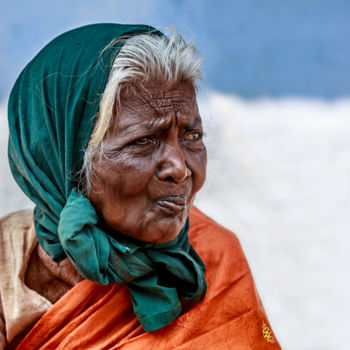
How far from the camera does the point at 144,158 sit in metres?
1.41

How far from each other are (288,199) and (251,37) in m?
1.05

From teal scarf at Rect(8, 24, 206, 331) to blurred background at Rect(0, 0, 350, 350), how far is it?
141 cm

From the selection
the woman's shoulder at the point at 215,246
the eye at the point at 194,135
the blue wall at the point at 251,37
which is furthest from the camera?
the blue wall at the point at 251,37

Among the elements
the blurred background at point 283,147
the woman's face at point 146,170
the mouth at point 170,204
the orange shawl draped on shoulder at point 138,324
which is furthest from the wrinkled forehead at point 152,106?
the blurred background at point 283,147

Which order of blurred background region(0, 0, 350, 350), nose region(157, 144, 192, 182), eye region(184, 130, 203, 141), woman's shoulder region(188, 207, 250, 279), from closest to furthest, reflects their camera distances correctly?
nose region(157, 144, 192, 182) < eye region(184, 130, 203, 141) < woman's shoulder region(188, 207, 250, 279) < blurred background region(0, 0, 350, 350)

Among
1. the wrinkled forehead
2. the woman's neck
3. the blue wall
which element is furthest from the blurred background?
the wrinkled forehead

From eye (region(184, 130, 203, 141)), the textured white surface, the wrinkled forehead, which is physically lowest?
the textured white surface

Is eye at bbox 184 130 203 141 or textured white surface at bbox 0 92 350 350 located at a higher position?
eye at bbox 184 130 203 141

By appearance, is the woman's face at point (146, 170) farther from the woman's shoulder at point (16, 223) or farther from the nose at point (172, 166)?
the woman's shoulder at point (16, 223)

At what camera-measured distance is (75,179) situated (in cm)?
147

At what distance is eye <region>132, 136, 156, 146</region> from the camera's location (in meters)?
1.42

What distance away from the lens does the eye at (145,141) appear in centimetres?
142

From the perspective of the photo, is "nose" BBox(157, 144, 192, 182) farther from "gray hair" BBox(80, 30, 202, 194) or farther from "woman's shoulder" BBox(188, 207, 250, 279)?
"woman's shoulder" BBox(188, 207, 250, 279)

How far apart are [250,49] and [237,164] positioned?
73cm
